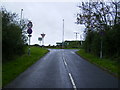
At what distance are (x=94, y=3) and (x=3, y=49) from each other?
17000 mm

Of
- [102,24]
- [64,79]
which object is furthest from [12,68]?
[102,24]

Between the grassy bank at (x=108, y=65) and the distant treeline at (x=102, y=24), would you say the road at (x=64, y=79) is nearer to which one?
the grassy bank at (x=108, y=65)

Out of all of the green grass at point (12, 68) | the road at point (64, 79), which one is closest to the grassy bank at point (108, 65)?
the road at point (64, 79)

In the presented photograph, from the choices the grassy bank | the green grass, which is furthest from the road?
the grassy bank

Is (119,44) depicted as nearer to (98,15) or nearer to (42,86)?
(98,15)

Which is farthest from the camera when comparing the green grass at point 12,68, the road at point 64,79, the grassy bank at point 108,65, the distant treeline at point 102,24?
the distant treeline at point 102,24

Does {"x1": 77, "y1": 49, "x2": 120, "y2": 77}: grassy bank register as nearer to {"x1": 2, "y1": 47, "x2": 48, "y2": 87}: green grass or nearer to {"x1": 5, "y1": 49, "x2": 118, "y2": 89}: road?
{"x1": 5, "y1": 49, "x2": 118, "y2": 89}: road

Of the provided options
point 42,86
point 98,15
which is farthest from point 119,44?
point 42,86

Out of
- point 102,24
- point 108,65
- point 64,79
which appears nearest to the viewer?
point 64,79

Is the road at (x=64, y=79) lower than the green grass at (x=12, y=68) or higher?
lower

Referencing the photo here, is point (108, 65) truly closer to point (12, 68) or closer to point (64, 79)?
point (12, 68)

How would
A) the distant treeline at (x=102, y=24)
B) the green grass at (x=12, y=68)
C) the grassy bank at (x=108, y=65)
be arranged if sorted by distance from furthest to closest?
the distant treeline at (x=102, y=24)
the grassy bank at (x=108, y=65)
the green grass at (x=12, y=68)

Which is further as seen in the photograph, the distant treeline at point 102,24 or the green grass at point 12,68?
the distant treeline at point 102,24

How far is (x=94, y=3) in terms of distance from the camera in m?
33.5
